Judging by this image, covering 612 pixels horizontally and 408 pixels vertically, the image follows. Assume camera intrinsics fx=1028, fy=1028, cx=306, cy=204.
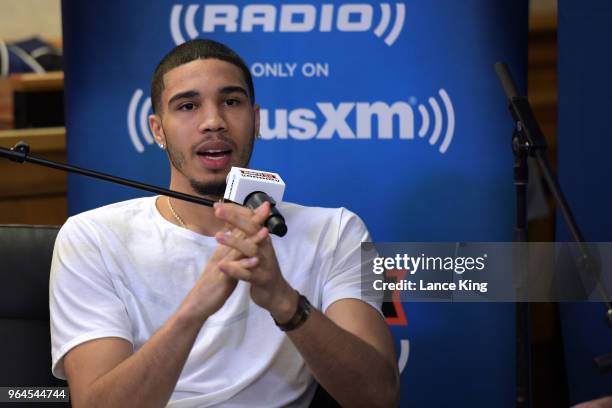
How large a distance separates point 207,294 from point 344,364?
0.31 metres

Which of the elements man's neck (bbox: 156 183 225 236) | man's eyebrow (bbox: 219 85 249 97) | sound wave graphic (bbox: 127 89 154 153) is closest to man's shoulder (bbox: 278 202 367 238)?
man's neck (bbox: 156 183 225 236)

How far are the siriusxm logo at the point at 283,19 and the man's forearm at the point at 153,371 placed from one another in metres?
1.20

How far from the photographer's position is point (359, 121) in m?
2.90

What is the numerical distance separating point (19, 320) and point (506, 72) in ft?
4.21

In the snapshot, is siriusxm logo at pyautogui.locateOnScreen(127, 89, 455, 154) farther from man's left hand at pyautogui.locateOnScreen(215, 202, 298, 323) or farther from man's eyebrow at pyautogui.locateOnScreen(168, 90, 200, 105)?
man's left hand at pyautogui.locateOnScreen(215, 202, 298, 323)

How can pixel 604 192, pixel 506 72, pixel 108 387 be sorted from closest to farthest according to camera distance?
pixel 108 387, pixel 506 72, pixel 604 192

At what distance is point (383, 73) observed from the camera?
9.49 feet

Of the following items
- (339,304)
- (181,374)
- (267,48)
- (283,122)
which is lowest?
(181,374)

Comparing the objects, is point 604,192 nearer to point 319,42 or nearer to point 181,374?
point 319,42

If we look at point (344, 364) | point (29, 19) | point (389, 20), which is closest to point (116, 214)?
point (344, 364)

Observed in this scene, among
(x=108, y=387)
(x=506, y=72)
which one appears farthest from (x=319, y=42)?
(x=108, y=387)

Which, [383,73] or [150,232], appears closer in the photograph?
[150,232]

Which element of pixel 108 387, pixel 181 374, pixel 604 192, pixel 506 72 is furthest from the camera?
pixel 604 192

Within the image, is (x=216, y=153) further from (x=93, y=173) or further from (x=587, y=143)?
(x=587, y=143)
